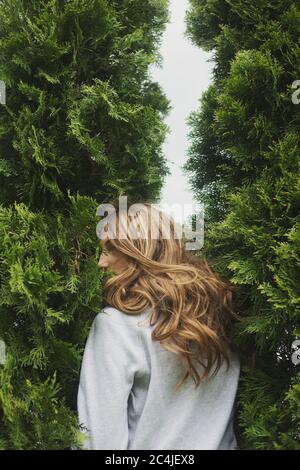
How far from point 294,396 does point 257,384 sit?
33cm

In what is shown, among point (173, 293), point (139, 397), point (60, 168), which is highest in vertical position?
point (60, 168)

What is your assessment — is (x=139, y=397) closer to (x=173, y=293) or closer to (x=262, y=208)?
(x=173, y=293)

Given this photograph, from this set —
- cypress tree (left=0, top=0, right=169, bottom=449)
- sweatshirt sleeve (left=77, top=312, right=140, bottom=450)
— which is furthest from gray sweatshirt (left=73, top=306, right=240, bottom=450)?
cypress tree (left=0, top=0, right=169, bottom=449)

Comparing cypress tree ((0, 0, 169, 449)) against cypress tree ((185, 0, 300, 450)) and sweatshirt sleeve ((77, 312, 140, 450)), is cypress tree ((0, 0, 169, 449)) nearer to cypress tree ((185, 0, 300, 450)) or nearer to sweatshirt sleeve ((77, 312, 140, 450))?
sweatshirt sleeve ((77, 312, 140, 450))

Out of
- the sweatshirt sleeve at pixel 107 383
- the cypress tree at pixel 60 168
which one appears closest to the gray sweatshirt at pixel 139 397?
the sweatshirt sleeve at pixel 107 383

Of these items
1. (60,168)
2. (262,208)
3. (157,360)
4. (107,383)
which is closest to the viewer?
(107,383)

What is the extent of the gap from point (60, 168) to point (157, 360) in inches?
48.0

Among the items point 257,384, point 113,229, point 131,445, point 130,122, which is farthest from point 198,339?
point 130,122

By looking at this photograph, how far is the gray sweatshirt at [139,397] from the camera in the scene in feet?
7.38

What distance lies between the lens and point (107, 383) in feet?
7.45

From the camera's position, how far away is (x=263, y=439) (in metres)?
2.35

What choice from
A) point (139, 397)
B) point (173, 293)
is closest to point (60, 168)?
point (173, 293)

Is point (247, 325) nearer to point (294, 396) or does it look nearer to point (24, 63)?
point (294, 396)

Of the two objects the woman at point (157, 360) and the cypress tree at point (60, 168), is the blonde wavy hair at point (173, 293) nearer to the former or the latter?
the woman at point (157, 360)
